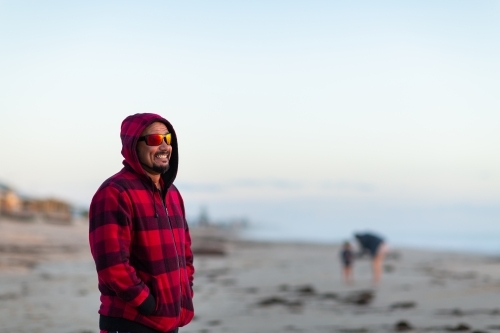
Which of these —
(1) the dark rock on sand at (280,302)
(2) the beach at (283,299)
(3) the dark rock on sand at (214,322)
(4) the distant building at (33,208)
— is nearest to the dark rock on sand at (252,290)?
(2) the beach at (283,299)

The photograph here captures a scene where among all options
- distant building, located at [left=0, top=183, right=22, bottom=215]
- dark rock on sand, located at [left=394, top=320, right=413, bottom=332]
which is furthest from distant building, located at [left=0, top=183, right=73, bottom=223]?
dark rock on sand, located at [left=394, top=320, right=413, bottom=332]

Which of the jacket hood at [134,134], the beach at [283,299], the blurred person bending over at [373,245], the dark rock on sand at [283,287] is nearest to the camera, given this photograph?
the jacket hood at [134,134]

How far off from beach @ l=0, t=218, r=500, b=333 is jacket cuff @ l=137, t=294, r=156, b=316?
4.85m

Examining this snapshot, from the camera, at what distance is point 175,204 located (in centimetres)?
354

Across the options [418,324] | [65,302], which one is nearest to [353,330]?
[418,324]

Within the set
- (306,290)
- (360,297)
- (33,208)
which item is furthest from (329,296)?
(33,208)

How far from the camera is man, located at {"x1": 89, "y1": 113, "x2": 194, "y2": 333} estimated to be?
3.12 metres

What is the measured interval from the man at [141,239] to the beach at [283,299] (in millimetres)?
4749

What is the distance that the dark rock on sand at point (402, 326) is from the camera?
7.73 metres

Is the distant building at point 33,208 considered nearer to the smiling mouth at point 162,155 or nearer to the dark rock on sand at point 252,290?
the dark rock on sand at point 252,290

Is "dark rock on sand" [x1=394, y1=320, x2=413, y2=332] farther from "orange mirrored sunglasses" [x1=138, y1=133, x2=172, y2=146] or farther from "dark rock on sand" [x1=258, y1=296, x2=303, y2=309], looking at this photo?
"orange mirrored sunglasses" [x1=138, y1=133, x2=172, y2=146]

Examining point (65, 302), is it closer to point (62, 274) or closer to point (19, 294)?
point (19, 294)

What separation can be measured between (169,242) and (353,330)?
4.97m

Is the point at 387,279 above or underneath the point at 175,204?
underneath
